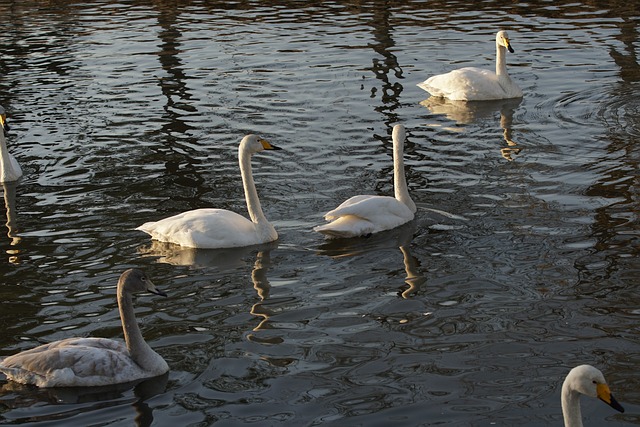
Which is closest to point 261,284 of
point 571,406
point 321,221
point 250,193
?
point 250,193

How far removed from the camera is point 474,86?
18.0m

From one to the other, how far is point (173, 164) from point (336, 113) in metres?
3.20

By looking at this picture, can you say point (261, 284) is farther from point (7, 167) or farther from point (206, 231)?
point (7, 167)

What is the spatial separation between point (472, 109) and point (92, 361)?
34.5 ft

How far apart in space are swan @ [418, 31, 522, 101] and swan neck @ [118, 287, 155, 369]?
1015 centimetres

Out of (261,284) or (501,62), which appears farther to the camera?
(501,62)

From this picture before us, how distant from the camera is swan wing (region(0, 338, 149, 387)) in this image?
8.59m

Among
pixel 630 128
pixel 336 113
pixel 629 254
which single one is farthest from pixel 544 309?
pixel 336 113

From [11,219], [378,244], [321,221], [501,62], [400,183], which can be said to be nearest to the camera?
[378,244]

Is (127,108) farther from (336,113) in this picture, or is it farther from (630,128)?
(630,128)

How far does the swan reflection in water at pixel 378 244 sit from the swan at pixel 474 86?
597cm

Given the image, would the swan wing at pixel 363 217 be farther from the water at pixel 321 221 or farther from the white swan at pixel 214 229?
the white swan at pixel 214 229

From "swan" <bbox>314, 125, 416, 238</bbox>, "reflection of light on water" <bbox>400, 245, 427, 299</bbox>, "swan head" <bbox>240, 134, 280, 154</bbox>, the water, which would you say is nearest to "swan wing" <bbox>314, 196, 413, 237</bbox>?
"swan" <bbox>314, 125, 416, 238</bbox>

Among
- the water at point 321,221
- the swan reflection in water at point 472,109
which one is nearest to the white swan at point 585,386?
the water at point 321,221
